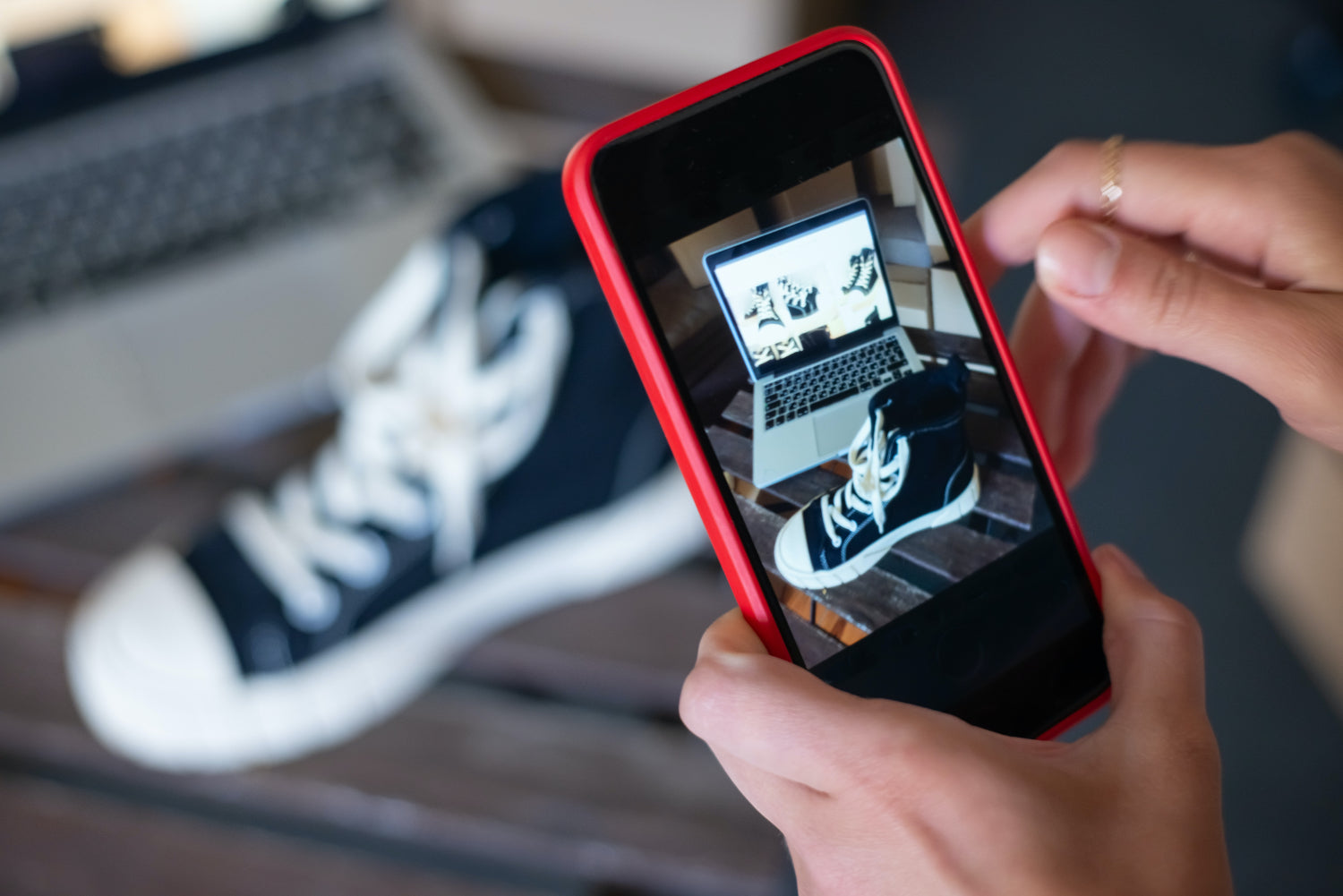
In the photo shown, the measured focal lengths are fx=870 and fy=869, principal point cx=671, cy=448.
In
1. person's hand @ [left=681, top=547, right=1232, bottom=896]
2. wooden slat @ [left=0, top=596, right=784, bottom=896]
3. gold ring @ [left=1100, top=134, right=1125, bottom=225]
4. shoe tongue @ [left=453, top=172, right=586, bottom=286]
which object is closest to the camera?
person's hand @ [left=681, top=547, right=1232, bottom=896]

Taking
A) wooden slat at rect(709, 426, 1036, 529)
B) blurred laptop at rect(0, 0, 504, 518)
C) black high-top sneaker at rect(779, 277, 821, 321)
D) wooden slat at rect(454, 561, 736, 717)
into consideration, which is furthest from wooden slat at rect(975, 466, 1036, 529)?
blurred laptop at rect(0, 0, 504, 518)

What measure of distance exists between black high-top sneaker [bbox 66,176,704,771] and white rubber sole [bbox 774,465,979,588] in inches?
9.9

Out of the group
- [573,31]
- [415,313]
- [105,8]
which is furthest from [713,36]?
[105,8]

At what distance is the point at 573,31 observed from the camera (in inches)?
28.7

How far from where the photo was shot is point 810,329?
0.34 m

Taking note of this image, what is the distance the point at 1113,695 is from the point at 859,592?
4.0 inches

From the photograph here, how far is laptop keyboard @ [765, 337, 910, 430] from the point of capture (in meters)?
0.34

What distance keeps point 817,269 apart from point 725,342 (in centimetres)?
5

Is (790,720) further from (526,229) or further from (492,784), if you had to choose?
(526,229)

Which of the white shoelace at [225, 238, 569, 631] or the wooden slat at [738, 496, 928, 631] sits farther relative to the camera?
the white shoelace at [225, 238, 569, 631]

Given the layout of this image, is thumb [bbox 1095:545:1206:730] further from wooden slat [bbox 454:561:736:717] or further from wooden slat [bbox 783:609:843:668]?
wooden slat [bbox 454:561:736:717]

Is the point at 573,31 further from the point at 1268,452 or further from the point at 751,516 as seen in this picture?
the point at 1268,452

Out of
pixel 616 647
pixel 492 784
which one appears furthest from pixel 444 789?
pixel 616 647

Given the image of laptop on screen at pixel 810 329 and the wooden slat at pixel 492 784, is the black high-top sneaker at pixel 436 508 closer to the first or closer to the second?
the wooden slat at pixel 492 784
